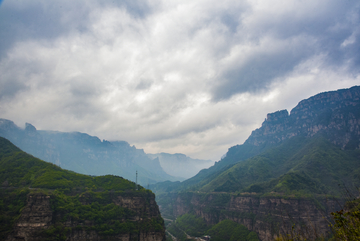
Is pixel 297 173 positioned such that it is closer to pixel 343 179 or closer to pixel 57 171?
pixel 343 179

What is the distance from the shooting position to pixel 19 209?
296 feet

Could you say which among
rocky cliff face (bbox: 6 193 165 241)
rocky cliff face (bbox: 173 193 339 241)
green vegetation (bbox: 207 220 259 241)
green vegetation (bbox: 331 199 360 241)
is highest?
green vegetation (bbox: 331 199 360 241)

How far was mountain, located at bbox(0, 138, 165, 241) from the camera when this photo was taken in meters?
86.5

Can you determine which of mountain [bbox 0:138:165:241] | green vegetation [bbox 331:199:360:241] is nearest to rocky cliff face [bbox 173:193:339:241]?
mountain [bbox 0:138:165:241]

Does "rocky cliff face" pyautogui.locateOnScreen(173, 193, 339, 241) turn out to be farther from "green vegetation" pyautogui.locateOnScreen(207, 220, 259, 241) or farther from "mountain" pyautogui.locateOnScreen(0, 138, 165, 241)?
"mountain" pyautogui.locateOnScreen(0, 138, 165, 241)

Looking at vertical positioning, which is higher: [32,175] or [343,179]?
[32,175]

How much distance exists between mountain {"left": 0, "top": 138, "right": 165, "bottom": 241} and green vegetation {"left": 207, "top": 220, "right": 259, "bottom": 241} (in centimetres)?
7422

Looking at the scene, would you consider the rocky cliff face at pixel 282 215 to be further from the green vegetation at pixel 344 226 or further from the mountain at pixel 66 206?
the green vegetation at pixel 344 226

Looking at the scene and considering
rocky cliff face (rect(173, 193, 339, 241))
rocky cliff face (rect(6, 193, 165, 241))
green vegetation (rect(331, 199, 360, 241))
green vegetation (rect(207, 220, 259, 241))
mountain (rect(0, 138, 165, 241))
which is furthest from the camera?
green vegetation (rect(207, 220, 259, 241))

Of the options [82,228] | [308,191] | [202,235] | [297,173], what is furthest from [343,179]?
[82,228]

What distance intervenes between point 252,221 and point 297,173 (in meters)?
66.3

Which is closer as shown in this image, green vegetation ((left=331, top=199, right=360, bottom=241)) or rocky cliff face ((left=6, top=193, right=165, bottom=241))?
green vegetation ((left=331, top=199, right=360, bottom=241))

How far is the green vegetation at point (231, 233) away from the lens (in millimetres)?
154750

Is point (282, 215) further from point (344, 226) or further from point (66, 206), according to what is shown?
point (66, 206)
